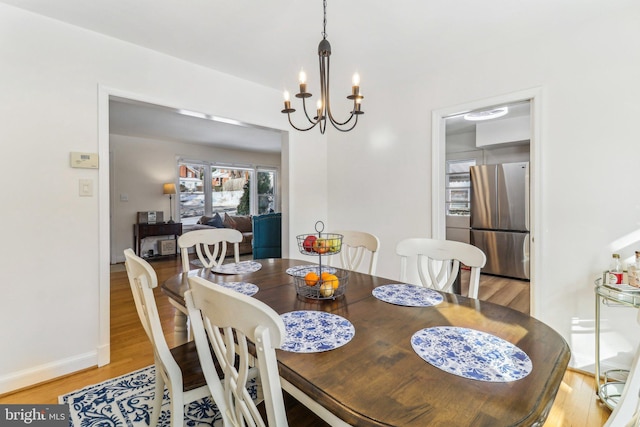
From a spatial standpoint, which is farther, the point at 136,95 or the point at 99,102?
the point at 136,95

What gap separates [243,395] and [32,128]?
2.24 m

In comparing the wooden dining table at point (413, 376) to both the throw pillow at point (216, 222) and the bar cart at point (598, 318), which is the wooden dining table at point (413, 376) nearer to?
the bar cart at point (598, 318)

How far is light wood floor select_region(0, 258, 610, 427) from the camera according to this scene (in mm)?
1652

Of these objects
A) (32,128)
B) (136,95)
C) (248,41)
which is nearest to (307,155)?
(248,41)

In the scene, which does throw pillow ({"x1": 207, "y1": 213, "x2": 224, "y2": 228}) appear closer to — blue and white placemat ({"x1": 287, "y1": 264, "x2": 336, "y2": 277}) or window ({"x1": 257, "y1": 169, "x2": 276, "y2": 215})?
window ({"x1": 257, "y1": 169, "x2": 276, "y2": 215})

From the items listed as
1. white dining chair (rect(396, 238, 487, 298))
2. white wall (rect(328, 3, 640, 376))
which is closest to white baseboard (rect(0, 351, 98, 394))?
white dining chair (rect(396, 238, 487, 298))

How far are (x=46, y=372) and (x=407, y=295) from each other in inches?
93.8

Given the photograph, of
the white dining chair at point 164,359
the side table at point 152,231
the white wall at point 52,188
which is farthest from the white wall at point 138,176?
the white dining chair at point 164,359

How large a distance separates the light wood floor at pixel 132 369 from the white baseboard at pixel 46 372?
0.04m

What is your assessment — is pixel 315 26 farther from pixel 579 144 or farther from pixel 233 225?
pixel 233 225

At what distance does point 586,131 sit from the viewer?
1.99m

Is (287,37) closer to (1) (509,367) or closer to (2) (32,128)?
(2) (32,128)

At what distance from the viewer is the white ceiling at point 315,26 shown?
5.97ft

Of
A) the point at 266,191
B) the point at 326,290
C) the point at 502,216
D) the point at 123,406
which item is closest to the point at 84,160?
the point at 123,406
